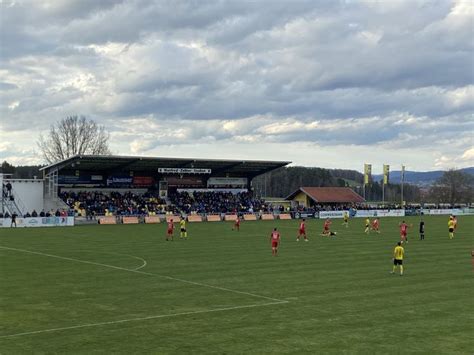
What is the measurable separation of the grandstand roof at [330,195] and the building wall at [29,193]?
4941 cm

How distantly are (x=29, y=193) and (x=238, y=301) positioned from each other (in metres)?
58.4

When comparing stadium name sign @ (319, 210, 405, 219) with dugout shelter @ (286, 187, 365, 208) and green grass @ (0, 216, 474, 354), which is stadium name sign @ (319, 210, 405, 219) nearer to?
dugout shelter @ (286, 187, 365, 208)

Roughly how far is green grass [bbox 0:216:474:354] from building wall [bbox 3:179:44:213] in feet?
122

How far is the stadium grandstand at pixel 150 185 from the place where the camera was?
236 feet

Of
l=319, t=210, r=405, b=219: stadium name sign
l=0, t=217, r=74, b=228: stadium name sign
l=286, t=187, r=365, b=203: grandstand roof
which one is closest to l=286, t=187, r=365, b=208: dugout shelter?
l=286, t=187, r=365, b=203: grandstand roof

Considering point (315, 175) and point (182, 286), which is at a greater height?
point (315, 175)

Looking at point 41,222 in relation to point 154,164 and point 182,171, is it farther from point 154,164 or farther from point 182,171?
point 182,171

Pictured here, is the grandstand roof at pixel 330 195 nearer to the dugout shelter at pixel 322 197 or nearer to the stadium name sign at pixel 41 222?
the dugout shelter at pixel 322 197

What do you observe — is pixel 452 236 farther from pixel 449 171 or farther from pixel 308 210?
pixel 449 171

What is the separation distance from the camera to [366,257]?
1287 inches

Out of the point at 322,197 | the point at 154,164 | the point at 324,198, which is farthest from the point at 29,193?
the point at 324,198

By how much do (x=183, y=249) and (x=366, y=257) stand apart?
11.5 m

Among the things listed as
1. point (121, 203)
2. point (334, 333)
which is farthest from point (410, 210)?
point (334, 333)

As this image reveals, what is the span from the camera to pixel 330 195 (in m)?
107
